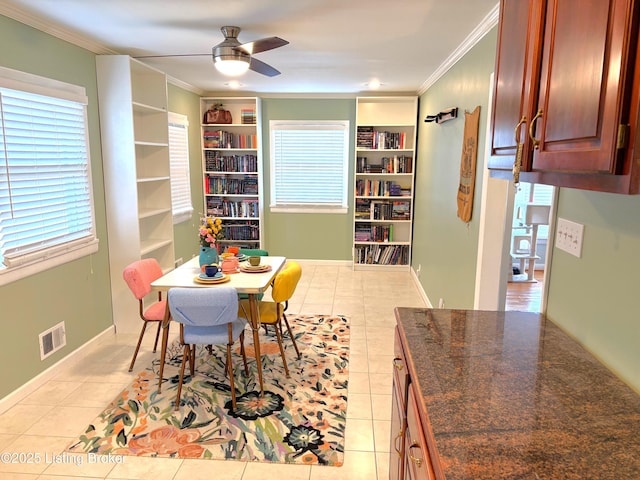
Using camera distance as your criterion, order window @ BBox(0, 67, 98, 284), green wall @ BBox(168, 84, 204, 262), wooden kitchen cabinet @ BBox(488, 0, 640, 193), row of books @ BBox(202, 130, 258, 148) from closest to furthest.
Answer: wooden kitchen cabinet @ BBox(488, 0, 640, 193) → window @ BBox(0, 67, 98, 284) → green wall @ BBox(168, 84, 204, 262) → row of books @ BBox(202, 130, 258, 148)

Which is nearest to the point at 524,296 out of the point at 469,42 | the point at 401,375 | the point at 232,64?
the point at 469,42

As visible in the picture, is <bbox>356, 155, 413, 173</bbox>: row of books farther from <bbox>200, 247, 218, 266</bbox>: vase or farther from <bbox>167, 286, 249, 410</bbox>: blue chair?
<bbox>167, 286, 249, 410</bbox>: blue chair

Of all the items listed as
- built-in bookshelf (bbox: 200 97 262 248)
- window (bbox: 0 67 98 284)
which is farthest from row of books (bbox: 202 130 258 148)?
window (bbox: 0 67 98 284)

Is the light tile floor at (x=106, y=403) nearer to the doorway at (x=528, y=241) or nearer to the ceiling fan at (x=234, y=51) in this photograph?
the ceiling fan at (x=234, y=51)

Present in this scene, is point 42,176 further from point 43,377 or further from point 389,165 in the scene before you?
point 389,165

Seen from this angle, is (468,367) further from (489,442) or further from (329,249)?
(329,249)

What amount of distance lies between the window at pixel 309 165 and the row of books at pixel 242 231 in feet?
1.44

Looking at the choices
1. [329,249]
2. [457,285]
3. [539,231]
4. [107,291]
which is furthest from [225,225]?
[539,231]

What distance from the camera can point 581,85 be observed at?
3.09 ft

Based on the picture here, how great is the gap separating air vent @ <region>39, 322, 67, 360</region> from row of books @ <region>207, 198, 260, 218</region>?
315 cm

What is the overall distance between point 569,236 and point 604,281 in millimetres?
265

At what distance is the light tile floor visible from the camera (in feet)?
7.00

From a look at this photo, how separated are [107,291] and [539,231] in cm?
578

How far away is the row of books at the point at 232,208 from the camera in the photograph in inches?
240
